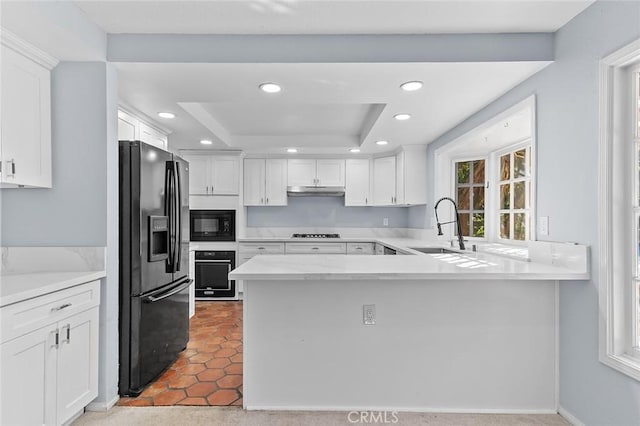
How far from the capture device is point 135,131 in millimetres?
3102

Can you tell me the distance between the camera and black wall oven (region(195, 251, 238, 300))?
15.9 feet

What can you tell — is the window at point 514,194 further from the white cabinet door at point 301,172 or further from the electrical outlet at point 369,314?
the white cabinet door at point 301,172

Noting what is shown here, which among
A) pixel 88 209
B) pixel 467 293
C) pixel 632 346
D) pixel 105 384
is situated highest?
pixel 88 209

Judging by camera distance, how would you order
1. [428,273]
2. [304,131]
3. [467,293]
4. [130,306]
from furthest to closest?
[304,131]
[130,306]
[467,293]
[428,273]

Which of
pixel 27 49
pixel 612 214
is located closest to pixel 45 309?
pixel 27 49

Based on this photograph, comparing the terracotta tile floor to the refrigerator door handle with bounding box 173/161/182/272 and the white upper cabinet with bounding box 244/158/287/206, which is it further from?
the white upper cabinet with bounding box 244/158/287/206

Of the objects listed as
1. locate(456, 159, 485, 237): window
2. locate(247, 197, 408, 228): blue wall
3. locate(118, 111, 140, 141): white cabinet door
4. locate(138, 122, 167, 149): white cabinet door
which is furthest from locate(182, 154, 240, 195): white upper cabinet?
locate(456, 159, 485, 237): window

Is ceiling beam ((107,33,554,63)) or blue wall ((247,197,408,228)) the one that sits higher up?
ceiling beam ((107,33,554,63))

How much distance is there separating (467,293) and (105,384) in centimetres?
226

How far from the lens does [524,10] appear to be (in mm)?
1897

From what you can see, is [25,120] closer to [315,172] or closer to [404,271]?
[404,271]

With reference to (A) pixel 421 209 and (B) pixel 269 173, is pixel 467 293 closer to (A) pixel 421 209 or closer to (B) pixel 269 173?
(A) pixel 421 209

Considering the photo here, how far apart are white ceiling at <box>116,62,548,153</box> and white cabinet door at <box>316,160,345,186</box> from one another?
1.07m

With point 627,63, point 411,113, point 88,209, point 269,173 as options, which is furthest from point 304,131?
point 627,63
